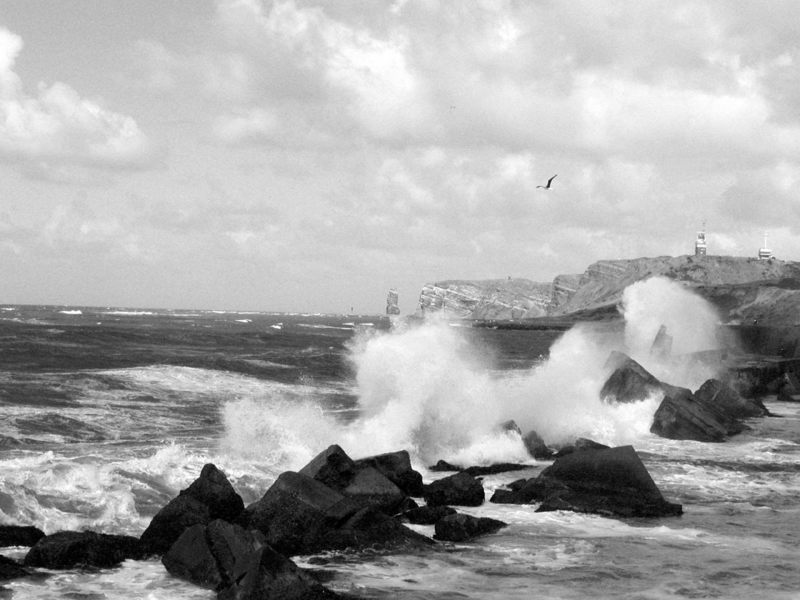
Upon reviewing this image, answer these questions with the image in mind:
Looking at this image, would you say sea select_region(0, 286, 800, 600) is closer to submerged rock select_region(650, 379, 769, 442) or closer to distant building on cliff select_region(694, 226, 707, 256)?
submerged rock select_region(650, 379, 769, 442)

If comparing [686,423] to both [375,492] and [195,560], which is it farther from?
[195,560]

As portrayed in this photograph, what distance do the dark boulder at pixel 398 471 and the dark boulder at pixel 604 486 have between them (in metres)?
2.13

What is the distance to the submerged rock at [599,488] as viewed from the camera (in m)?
15.1

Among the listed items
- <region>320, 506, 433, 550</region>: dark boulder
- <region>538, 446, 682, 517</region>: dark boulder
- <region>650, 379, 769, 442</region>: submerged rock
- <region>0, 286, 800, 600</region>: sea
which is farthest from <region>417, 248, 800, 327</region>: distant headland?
<region>320, 506, 433, 550</region>: dark boulder

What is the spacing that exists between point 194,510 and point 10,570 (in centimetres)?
248

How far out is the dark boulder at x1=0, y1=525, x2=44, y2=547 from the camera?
1206 centimetres

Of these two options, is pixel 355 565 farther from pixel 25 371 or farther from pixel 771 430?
pixel 25 371

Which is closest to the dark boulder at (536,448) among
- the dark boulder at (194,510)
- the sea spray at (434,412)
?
the sea spray at (434,412)

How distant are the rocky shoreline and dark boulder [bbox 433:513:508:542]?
0.6 inches

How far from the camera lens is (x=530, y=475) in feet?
61.8

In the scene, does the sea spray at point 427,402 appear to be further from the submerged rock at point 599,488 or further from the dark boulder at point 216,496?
the dark boulder at point 216,496

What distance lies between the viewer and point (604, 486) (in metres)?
15.7

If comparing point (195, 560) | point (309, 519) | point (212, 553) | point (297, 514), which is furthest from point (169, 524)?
point (309, 519)

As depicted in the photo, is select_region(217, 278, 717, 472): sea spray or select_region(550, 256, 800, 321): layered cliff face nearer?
select_region(217, 278, 717, 472): sea spray
